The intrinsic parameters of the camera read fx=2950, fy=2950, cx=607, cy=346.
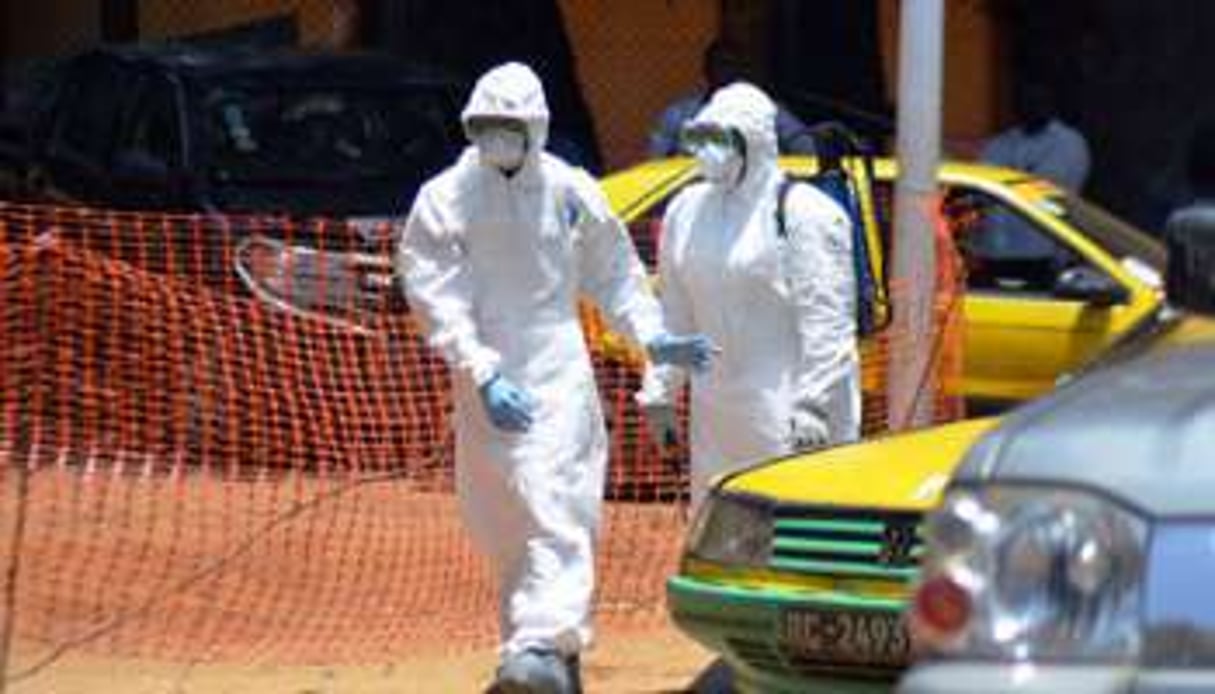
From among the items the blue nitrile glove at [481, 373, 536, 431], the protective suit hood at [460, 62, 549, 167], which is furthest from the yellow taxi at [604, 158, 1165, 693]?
the protective suit hood at [460, 62, 549, 167]

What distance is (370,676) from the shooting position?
28.7 feet

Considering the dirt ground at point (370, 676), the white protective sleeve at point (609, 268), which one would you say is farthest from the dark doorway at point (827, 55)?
the white protective sleeve at point (609, 268)

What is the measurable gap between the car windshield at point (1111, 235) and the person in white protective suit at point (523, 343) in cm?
421

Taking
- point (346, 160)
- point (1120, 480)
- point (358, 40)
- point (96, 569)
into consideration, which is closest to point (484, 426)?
point (96, 569)

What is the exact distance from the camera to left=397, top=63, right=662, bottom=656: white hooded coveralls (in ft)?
25.3

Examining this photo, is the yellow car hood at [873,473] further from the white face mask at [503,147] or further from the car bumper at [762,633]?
the white face mask at [503,147]

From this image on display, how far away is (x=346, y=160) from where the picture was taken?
13539 millimetres

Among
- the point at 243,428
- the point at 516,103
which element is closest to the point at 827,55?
the point at 243,428

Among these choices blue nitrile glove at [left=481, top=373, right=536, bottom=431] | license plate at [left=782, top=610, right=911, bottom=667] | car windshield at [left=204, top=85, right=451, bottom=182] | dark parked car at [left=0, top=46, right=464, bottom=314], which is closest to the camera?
license plate at [left=782, top=610, right=911, bottom=667]

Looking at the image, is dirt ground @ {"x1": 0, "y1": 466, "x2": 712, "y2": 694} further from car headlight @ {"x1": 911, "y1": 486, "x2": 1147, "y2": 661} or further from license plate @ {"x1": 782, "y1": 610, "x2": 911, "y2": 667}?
car headlight @ {"x1": 911, "y1": 486, "x2": 1147, "y2": 661}

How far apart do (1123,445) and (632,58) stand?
1430 centimetres

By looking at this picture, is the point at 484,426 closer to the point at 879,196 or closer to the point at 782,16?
the point at 879,196

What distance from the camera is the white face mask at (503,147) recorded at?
7.80 meters

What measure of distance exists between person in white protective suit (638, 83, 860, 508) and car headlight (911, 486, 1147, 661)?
13.7ft
